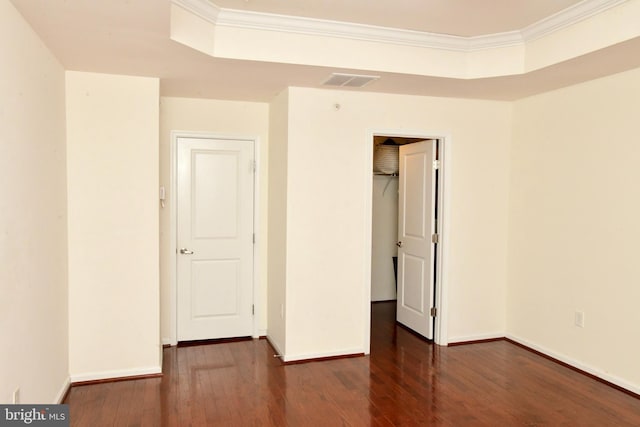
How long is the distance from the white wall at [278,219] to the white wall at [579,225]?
235cm

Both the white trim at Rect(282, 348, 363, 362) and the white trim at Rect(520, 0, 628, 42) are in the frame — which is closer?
the white trim at Rect(520, 0, 628, 42)

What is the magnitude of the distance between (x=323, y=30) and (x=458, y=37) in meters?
1.10

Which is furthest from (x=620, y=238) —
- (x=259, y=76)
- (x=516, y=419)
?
(x=259, y=76)

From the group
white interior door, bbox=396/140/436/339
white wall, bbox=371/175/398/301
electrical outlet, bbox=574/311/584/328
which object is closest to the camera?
electrical outlet, bbox=574/311/584/328

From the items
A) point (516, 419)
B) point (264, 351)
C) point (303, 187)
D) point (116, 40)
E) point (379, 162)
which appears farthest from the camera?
point (379, 162)

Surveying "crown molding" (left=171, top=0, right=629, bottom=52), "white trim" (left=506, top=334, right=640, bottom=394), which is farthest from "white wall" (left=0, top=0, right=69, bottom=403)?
"white trim" (left=506, top=334, right=640, bottom=394)

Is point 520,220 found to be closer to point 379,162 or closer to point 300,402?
point 379,162

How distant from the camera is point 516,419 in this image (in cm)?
310

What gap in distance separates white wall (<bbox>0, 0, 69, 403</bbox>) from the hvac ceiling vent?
1.99m

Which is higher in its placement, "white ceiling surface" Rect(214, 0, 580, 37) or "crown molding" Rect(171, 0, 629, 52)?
"white ceiling surface" Rect(214, 0, 580, 37)

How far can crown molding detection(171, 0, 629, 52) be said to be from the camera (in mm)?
3006

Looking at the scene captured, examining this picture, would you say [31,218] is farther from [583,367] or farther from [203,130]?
[583,367]

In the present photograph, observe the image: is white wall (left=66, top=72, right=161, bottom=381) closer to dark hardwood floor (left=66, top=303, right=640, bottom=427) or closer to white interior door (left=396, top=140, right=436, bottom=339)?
dark hardwood floor (left=66, top=303, right=640, bottom=427)

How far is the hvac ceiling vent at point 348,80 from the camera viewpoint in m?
3.65
